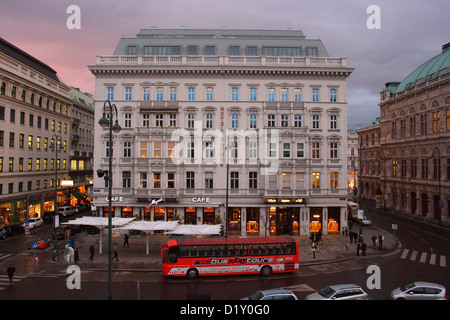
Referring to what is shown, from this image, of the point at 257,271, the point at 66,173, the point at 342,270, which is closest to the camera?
the point at 257,271

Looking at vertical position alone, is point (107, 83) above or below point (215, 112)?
above

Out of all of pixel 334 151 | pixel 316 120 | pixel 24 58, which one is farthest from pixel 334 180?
pixel 24 58

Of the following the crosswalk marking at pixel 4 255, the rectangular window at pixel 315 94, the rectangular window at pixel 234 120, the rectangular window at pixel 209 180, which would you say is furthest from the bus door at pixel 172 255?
the rectangular window at pixel 315 94

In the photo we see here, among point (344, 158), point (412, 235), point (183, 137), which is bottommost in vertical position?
point (412, 235)

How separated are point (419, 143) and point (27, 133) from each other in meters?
62.9

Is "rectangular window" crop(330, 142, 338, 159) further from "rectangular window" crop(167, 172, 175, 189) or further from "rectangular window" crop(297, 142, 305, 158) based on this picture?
"rectangular window" crop(167, 172, 175, 189)

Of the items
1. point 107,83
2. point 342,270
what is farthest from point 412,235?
point 107,83

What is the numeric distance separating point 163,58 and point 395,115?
4763cm

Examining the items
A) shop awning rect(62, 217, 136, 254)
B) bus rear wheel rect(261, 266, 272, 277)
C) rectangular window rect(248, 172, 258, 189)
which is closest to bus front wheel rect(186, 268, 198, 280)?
bus rear wheel rect(261, 266, 272, 277)

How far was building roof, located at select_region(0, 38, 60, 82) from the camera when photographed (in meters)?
41.9
